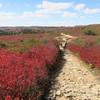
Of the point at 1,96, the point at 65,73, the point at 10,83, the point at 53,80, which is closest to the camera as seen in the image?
the point at 1,96

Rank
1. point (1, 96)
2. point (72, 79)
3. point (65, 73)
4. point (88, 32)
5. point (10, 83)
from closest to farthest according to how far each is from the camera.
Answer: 1. point (1, 96)
2. point (10, 83)
3. point (72, 79)
4. point (65, 73)
5. point (88, 32)

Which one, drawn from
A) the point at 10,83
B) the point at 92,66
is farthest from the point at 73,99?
the point at 92,66

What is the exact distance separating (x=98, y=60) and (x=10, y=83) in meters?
14.4

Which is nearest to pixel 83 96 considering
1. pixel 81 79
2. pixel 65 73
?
pixel 81 79

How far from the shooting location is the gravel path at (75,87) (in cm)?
1276

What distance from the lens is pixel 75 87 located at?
47.9 feet

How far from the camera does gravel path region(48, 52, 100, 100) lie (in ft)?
41.9

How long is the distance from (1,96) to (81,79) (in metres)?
8.81

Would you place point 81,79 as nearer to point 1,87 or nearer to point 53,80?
point 53,80

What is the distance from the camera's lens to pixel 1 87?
360 inches

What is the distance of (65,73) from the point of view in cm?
1877

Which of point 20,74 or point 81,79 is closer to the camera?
point 20,74

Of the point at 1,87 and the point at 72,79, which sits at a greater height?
the point at 1,87

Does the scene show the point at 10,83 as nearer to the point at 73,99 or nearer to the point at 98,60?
the point at 73,99
